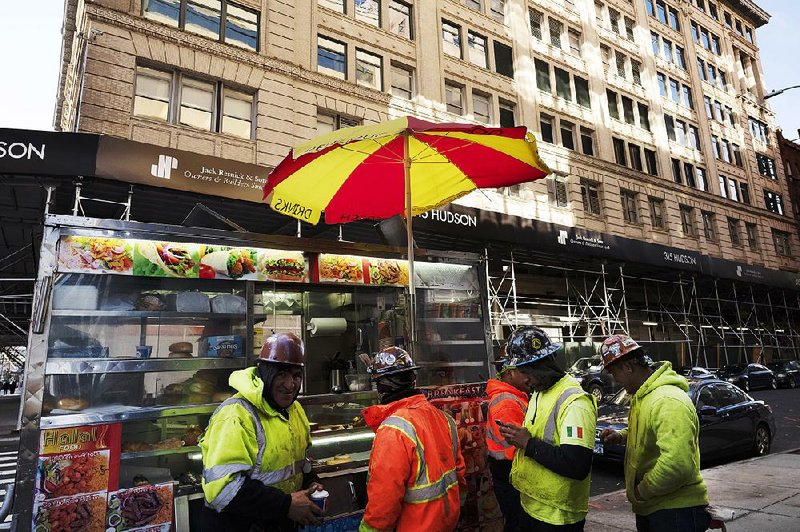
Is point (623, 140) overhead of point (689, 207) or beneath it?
overhead

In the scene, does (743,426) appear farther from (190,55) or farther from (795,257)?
(795,257)

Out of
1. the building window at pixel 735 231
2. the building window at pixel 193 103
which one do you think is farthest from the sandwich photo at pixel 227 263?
the building window at pixel 735 231

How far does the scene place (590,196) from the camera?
24.3 metres

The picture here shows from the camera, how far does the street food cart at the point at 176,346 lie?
3.73 m

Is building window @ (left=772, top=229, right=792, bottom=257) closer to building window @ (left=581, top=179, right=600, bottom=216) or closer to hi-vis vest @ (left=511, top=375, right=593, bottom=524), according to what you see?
building window @ (left=581, top=179, right=600, bottom=216)

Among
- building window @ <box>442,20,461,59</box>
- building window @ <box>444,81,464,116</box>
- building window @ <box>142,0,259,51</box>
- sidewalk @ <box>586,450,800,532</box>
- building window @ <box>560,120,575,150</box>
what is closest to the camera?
sidewalk @ <box>586,450,800,532</box>

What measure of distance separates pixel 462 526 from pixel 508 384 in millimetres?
1452

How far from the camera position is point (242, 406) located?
2.70m

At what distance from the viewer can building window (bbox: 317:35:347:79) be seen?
56.1 feet

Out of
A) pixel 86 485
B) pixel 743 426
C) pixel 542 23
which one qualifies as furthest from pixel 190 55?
pixel 542 23

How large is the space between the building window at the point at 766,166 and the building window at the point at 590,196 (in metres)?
20.5

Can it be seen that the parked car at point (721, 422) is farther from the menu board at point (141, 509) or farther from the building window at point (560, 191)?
the building window at point (560, 191)

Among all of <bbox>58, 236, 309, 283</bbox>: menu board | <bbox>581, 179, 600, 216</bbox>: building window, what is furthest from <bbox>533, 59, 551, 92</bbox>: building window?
<bbox>58, 236, 309, 283</bbox>: menu board

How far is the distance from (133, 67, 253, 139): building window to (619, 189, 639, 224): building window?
64.8 feet
